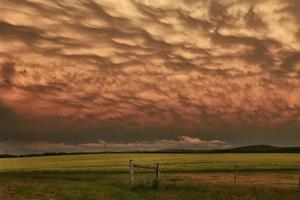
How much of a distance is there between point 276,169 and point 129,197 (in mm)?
50202

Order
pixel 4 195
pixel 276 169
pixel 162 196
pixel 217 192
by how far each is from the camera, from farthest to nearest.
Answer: pixel 276 169
pixel 217 192
pixel 162 196
pixel 4 195

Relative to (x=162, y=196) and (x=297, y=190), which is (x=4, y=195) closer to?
(x=162, y=196)

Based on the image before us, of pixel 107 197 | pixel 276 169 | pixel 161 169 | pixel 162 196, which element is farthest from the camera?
pixel 276 169

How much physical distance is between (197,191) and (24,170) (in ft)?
147

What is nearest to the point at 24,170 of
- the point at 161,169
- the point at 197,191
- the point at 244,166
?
the point at 161,169

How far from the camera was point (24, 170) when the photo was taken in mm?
76125

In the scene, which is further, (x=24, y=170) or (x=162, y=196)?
(x=24, y=170)

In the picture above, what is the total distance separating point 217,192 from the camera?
125 feet

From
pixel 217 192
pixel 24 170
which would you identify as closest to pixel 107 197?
pixel 217 192

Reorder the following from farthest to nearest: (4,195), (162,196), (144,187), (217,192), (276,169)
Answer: (276,169), (144,187), (217,192), (162,196), (4,195)

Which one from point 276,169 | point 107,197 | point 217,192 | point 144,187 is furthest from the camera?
point 276,169

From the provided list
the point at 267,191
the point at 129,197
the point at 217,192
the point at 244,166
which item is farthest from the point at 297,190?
the point at 244,166

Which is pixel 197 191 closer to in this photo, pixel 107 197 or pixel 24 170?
pixel 107 197

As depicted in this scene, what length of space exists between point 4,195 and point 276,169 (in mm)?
58204
